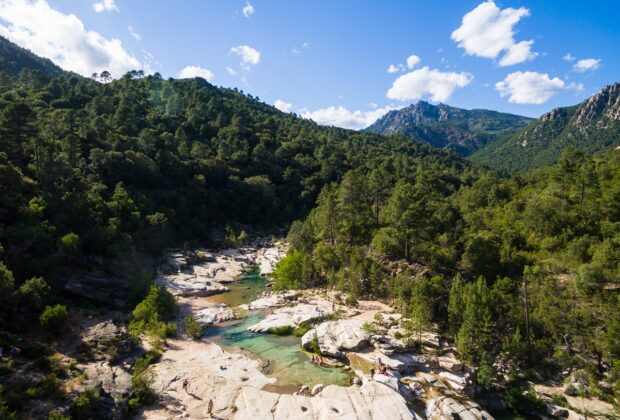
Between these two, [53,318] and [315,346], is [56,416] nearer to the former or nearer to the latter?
[53,318]

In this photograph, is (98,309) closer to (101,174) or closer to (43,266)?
(43,266)

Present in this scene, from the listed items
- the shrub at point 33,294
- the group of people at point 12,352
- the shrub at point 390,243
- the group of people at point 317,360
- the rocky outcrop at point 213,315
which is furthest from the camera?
the shrub at point 390,243

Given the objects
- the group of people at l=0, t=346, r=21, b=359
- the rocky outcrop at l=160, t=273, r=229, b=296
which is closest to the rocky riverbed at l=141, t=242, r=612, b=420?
the rocky outcrop at l=160, t=273, r=229, b=296

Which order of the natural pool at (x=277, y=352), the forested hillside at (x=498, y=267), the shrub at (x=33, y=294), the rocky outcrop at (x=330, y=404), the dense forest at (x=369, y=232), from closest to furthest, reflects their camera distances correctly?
the rocky outcrop at (x=330, y=404) < the natural pool at (x=277, y=352) < the forested hillside at (x=498, y=267) < the dense forest at (x=369, y=232) < the shrub at (x=33, y=294)

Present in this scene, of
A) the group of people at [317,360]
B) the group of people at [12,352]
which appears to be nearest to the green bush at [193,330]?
the group of people at [317,360]

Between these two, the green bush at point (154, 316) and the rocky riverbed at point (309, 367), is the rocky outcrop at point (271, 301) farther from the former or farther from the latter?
the green bush at point (154, 316)

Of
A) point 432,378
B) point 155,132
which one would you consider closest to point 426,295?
point 432,378

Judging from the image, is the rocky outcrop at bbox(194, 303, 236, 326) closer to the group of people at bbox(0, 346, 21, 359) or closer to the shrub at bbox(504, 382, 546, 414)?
the group of people at bbox(0, 346, 21, 359)
